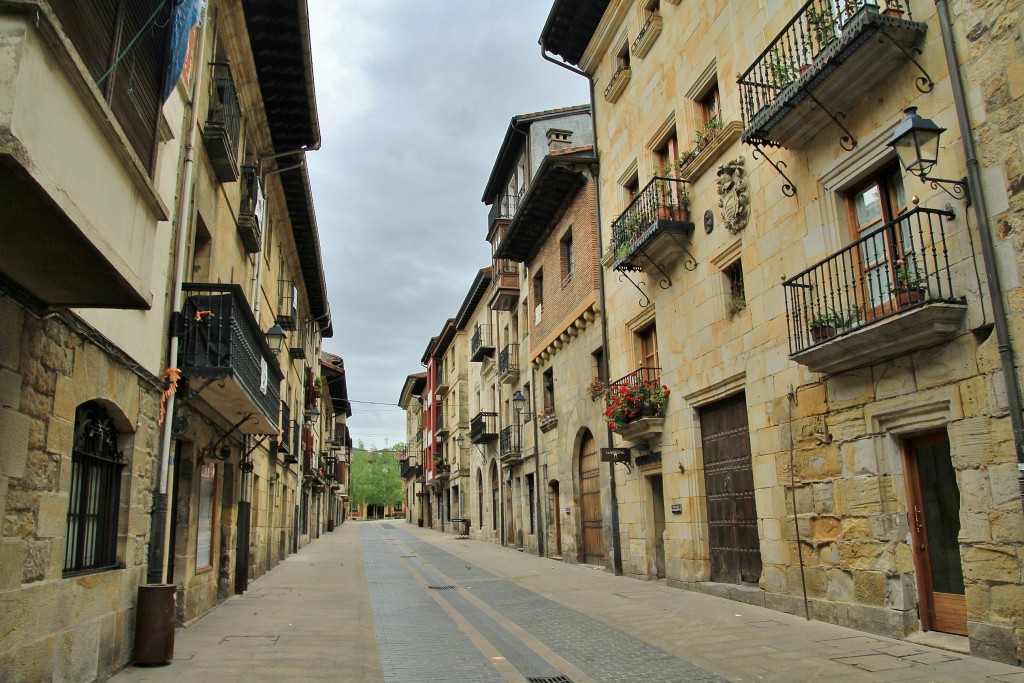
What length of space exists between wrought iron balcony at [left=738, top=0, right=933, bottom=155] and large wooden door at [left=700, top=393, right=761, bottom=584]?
4397mm

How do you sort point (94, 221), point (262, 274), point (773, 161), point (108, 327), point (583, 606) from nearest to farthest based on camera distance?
point (94, 221)
point (108, 327)
point (773, 161)
point (583, 606)
point (262, 274)

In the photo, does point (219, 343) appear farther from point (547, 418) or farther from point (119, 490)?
point (547, 418)

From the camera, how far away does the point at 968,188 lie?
7.07 metres

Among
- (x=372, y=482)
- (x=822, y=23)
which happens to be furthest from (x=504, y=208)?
(x=372, y=482)

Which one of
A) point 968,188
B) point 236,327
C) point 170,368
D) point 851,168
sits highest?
point 851,168

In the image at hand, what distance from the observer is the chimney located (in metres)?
23.0

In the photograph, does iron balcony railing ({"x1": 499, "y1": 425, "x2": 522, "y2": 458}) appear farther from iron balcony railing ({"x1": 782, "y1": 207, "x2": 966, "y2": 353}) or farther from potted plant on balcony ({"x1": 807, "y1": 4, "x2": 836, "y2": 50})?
potted plant on balcony ({"x1": 807, "y1": 4, "x2": 836, "y2": 50})

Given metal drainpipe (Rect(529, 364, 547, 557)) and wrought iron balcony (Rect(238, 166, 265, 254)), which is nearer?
wrought iron balcony (Rect(238, 166, 265, 254))

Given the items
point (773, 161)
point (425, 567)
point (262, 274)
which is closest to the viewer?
point (773, 161)

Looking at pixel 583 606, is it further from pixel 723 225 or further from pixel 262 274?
pixel 262 274

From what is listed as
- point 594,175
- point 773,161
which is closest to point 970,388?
point 773,161

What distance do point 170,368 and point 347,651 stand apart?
3.65 metres

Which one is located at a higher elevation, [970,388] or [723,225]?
[723,225]

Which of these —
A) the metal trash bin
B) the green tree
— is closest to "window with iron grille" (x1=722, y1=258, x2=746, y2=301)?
the metal trash bin
